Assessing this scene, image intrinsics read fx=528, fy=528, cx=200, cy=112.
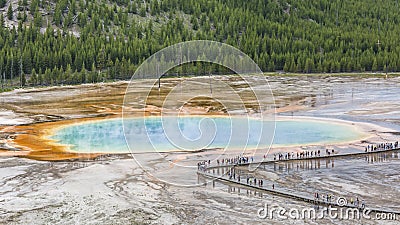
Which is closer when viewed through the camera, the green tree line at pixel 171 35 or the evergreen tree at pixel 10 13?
the green tree line at pixel 171 35

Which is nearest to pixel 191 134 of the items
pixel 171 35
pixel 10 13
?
pixel 171 35

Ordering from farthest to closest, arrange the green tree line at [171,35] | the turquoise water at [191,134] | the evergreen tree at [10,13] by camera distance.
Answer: the evergreen tree at [10,13] < the green tree line at [171,35] < the turquoise water at [191,134]

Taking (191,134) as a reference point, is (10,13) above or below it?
above

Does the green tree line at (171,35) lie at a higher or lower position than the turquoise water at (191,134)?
higher

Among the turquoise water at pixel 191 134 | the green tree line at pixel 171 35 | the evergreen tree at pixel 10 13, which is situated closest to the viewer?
the turquoise water at pixel 191 134

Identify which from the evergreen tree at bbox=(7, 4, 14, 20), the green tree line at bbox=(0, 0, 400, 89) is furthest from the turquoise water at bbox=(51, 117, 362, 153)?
the evergreen tree at bbox=(7, 4, 14, 20)

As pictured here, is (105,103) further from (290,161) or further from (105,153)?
(290,161)

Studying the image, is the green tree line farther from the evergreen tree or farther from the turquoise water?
the turquoise water

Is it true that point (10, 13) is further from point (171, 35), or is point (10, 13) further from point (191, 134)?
point (191, 134)

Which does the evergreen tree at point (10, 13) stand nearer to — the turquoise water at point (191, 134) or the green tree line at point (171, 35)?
the green tree line at point (171, 35)

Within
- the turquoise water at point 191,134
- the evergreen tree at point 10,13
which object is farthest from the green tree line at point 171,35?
the turquoise water at point 191,134
